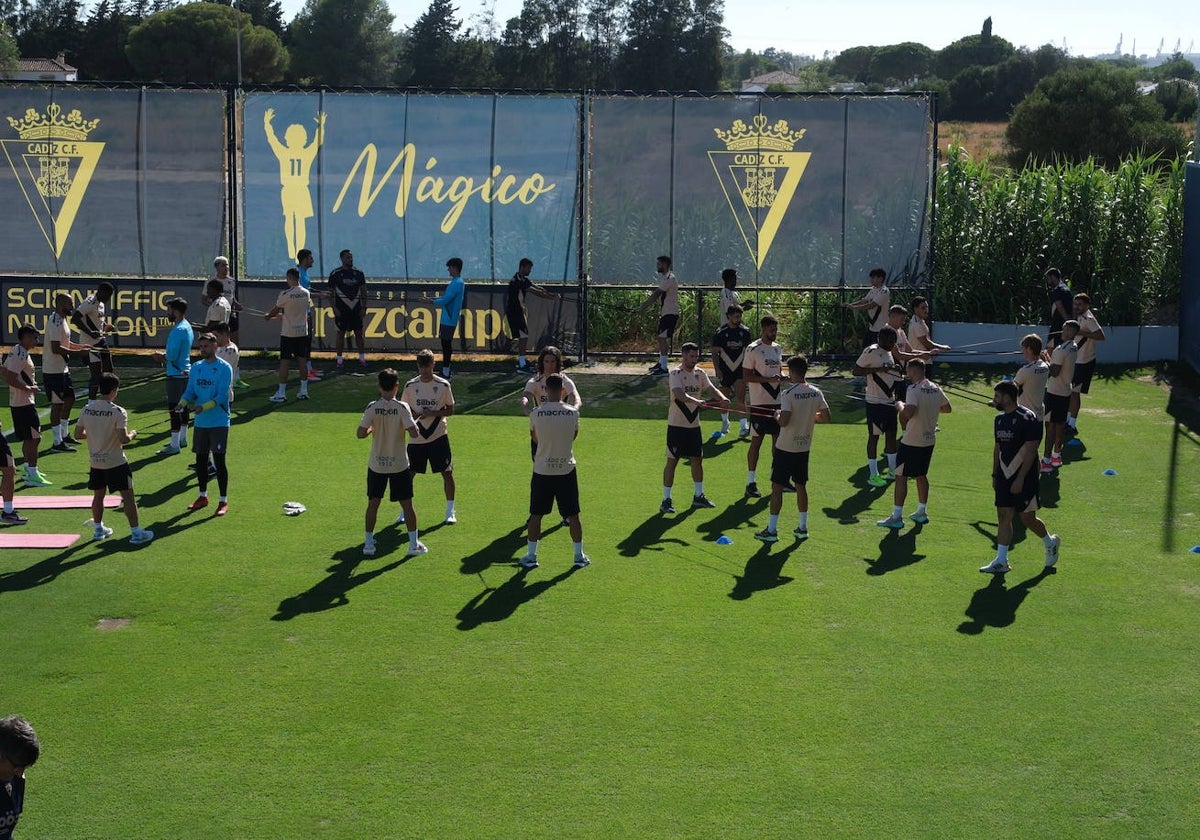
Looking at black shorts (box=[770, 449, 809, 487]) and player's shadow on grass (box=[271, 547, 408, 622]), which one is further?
black shorts (box=[770, 449, 809, 487])

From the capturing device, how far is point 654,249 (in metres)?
25.0

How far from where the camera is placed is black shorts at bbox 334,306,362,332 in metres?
23.5

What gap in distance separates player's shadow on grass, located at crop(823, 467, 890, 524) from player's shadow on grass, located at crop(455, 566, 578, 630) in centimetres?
365

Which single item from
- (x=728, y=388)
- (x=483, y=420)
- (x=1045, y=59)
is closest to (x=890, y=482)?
(x=728, y=388)

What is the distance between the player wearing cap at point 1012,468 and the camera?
1252 cm

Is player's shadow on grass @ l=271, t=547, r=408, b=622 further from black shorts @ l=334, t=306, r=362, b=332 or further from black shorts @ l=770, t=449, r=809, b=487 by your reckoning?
black shorts @ l=334, t=306, r=362, b=332

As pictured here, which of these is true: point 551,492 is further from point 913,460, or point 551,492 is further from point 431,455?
point 913,460

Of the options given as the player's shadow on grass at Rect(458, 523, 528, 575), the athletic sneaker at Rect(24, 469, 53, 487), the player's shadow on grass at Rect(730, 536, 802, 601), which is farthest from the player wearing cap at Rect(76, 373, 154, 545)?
the player's shadow on grass at Rect(730, 536, 802, 601)

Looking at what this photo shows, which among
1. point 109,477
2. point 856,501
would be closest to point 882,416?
point 856,501

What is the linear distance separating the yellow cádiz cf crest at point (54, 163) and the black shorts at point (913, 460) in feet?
57.1

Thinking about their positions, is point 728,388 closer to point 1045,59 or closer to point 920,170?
point 920,170

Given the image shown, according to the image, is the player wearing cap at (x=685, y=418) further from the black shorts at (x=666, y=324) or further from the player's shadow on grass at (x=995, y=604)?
the black shorts at (x=666, y=324)

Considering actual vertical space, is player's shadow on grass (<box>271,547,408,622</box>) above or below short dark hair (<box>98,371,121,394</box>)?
below

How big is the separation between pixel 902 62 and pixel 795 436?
131494mm
